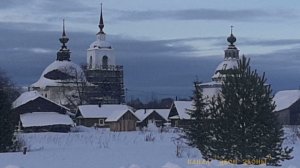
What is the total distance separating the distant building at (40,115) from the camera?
65.4 meters

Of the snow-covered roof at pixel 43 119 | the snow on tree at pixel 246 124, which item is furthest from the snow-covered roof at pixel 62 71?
the snow on tree at pixel 246 124

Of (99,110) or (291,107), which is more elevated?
(291,107)

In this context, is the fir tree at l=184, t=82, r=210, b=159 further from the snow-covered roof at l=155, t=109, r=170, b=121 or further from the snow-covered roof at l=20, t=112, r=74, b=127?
the snow-covered roof at l=155, t=109, r=170, b=121

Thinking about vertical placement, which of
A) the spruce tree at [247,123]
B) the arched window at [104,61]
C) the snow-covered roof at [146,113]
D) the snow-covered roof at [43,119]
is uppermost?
the arched window at [104,61]

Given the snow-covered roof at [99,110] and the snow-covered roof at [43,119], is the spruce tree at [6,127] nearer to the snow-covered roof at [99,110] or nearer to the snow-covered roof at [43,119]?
the snow-covered roof at [43,119]

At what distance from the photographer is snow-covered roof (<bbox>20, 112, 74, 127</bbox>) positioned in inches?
2579

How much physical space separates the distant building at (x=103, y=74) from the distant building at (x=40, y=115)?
2949cm

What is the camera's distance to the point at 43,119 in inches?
2616

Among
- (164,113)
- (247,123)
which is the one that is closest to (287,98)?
(164,113)

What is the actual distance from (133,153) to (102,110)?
188ft

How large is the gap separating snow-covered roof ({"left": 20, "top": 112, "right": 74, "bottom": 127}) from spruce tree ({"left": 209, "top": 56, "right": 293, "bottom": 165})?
154 feet

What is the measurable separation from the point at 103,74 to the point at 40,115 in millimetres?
40119

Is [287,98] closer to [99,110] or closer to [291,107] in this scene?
[291,107]

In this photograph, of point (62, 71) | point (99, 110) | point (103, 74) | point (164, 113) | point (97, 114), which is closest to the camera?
point (97, 114)
